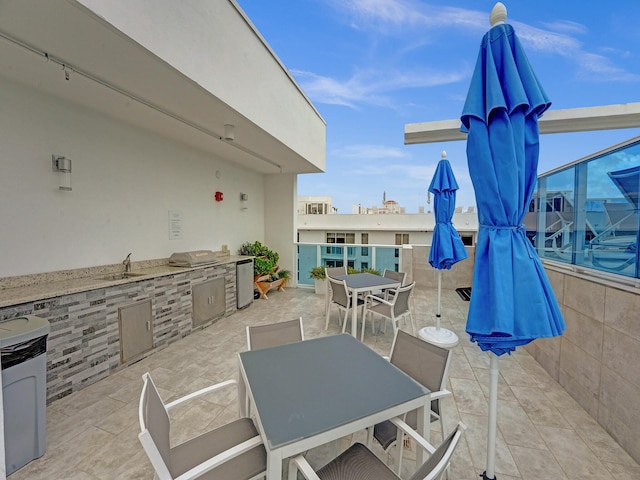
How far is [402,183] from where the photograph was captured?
17.8 meters

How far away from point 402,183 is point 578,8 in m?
13.7

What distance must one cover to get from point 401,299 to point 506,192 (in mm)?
2399

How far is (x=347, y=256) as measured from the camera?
Answer: 6.72 metres

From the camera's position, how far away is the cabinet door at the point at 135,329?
9.65 feet

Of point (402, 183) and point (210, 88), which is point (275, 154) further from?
point (402, 183)

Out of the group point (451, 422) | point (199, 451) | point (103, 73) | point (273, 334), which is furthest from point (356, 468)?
point (103, 73)

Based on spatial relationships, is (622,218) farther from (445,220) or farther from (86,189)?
(86,189)

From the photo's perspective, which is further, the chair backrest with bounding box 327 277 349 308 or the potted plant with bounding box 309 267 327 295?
the potted plant with bounding box 309 267 327 295

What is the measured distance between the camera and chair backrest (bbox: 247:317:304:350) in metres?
2.00

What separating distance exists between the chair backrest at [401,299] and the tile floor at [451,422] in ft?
1.73

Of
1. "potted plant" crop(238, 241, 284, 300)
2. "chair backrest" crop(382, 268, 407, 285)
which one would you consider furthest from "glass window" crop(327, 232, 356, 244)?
"chair backrest" crop(382, 268, 407, 285)

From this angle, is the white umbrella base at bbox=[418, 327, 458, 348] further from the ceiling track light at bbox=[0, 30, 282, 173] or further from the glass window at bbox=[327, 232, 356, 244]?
the glass window at bbox=[327, 232, 356, 244]

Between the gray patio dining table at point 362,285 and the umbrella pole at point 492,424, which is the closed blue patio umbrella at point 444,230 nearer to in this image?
the gray patio dining table at point 362,285

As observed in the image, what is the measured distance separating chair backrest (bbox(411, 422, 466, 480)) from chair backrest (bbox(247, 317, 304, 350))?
129 cm
